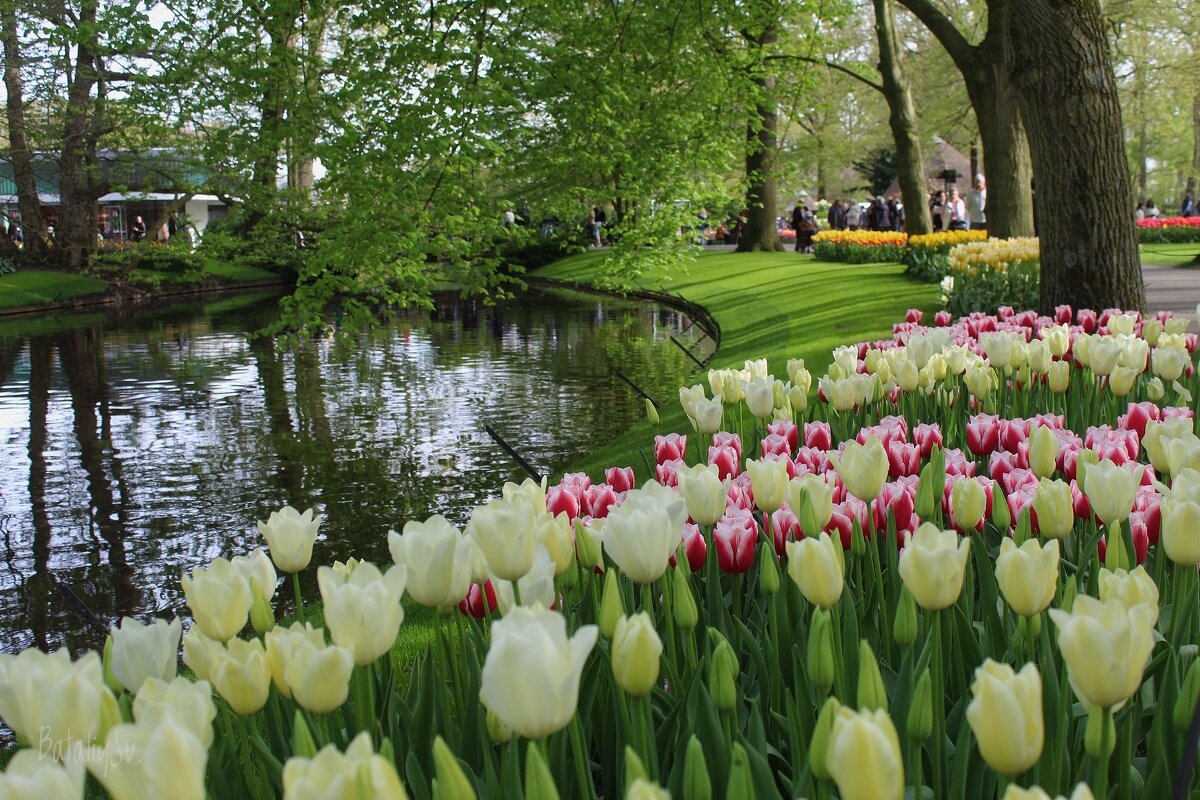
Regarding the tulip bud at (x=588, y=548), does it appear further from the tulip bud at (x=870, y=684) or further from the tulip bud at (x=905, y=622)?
the tulip bud at (x=870, y=684)

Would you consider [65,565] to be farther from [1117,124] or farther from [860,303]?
[860,303]

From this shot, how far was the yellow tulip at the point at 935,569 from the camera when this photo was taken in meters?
1.71

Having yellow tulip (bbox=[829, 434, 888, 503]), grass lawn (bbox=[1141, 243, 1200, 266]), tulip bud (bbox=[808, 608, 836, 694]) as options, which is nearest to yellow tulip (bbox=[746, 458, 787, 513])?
yellow tulip (bbox=[829, 434, 888, 503])

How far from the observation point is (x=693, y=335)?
18.8 metres

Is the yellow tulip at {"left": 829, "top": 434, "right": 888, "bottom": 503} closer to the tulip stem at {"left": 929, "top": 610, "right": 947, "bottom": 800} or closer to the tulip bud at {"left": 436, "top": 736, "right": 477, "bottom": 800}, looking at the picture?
the tulip stem at {"left": 929, "top": 610, "right": 947, "bottom": 800}

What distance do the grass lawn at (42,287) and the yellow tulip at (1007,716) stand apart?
27770 mm

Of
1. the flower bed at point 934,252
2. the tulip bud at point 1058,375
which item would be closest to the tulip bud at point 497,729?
the tulip bud at point 1058,375

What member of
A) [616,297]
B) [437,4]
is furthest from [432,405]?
[616,297]

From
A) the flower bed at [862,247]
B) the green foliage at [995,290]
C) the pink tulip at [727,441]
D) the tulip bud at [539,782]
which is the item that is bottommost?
the tulip bud at [539,782]

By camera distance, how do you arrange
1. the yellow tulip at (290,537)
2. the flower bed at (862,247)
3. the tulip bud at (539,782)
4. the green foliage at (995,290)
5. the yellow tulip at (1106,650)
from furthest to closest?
the flower bed at (862,247) → the green foliage at (995,290) → the yellow tulip at (290,537) → the yellow tulip at (1106,650) → the tulip bud at (539,782)

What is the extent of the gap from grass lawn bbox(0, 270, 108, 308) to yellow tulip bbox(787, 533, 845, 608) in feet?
89.5

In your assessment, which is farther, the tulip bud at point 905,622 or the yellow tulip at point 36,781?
the tulip bud at point 905,622

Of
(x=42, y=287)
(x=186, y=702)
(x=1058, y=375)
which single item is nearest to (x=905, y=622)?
(x=186, y=702)

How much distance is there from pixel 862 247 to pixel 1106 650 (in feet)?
79.2
